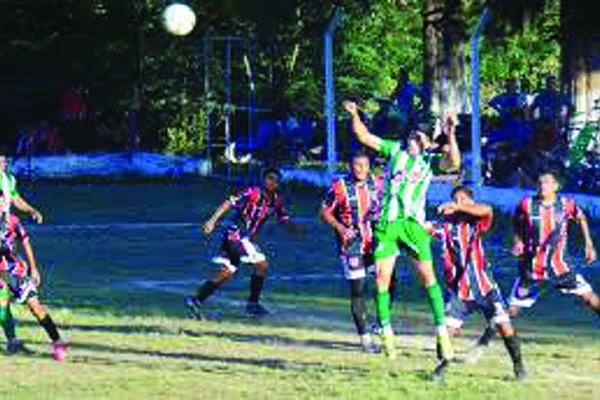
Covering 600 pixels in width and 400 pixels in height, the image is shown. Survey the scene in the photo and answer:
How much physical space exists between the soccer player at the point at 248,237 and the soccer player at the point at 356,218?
210 cm

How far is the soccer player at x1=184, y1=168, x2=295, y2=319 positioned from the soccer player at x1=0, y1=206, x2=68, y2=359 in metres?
2.94

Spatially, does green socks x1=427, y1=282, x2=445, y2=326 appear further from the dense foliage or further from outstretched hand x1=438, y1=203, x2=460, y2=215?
the dense foliage

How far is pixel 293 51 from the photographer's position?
1892 inches

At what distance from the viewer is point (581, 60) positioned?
32.0 meters

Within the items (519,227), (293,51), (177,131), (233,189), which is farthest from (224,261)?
(293,51)

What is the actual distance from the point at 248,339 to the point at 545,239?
3.03m

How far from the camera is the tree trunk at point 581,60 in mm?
31312

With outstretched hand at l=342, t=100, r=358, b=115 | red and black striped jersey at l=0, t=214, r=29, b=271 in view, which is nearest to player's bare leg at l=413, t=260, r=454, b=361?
outstretched hand at l=342, t=100, r=358, b=115

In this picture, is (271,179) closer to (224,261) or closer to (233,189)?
(224,261)

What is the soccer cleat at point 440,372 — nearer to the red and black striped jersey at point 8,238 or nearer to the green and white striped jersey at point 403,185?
the green and white striped jersey at point 403,185

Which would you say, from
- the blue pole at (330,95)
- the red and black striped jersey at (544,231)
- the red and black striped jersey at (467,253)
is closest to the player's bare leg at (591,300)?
the red and black striped jersey at (544,231)

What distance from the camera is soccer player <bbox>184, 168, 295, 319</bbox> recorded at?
57.3 ft

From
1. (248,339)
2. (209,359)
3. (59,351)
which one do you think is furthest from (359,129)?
(59,351)

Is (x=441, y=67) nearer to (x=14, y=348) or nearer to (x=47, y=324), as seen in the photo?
(x=14, y=348)
